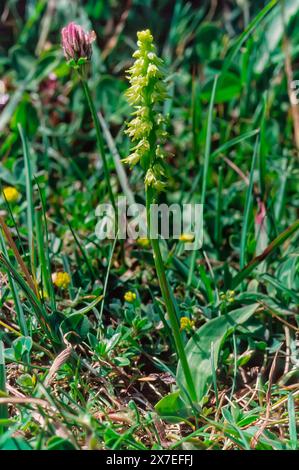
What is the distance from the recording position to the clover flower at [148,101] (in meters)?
1.29

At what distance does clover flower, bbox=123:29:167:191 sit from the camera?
1.29 meters

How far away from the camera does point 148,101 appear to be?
1306mm

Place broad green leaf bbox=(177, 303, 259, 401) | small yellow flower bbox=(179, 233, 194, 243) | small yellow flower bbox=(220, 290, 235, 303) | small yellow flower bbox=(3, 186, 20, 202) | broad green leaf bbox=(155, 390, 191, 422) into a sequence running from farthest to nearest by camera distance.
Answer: small yellow flower bbox=(3, 186, 20, 202), small yellow flower bbox=(179, 233, 194, 243), small yellow flower bbox=(220, 290, 235, 303), broad green leaf bbox=(177, 303, 259, 401), broad green leaf bbox=(155, 390, 191, 422)

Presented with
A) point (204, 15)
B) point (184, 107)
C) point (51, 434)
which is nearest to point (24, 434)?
point (51, 434)

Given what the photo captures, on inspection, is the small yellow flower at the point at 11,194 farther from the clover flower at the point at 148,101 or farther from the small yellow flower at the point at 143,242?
the clover flower at the point at 148,101

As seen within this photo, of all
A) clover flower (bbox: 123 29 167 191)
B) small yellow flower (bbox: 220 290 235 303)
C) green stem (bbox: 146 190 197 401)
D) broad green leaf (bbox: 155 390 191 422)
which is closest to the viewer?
clover flower (bbox: 123 29 167 191)

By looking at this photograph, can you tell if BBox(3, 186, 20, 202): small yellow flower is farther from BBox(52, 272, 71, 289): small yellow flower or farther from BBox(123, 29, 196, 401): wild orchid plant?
BBox(123, 29, 196, 401): wild orchid plant

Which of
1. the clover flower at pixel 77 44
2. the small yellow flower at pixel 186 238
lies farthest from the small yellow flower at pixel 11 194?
the clover flower at pixel 77 44

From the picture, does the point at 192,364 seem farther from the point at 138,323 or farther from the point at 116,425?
the point at 116,425

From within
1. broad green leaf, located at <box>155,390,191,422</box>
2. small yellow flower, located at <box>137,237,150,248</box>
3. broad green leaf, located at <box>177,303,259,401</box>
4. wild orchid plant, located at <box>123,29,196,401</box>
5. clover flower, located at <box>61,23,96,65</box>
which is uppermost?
clover flower, located at <box>61,23,96,65</box>

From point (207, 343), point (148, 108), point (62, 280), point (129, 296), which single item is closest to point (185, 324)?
point (207, 343)

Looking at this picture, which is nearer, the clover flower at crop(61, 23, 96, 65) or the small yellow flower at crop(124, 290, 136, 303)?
the clover flower at crop(61, 23, 96, 65)

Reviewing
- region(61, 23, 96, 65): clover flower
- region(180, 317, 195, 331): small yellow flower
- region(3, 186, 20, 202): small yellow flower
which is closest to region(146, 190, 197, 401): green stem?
region(180, 317, 195, 331): small yellow flower
